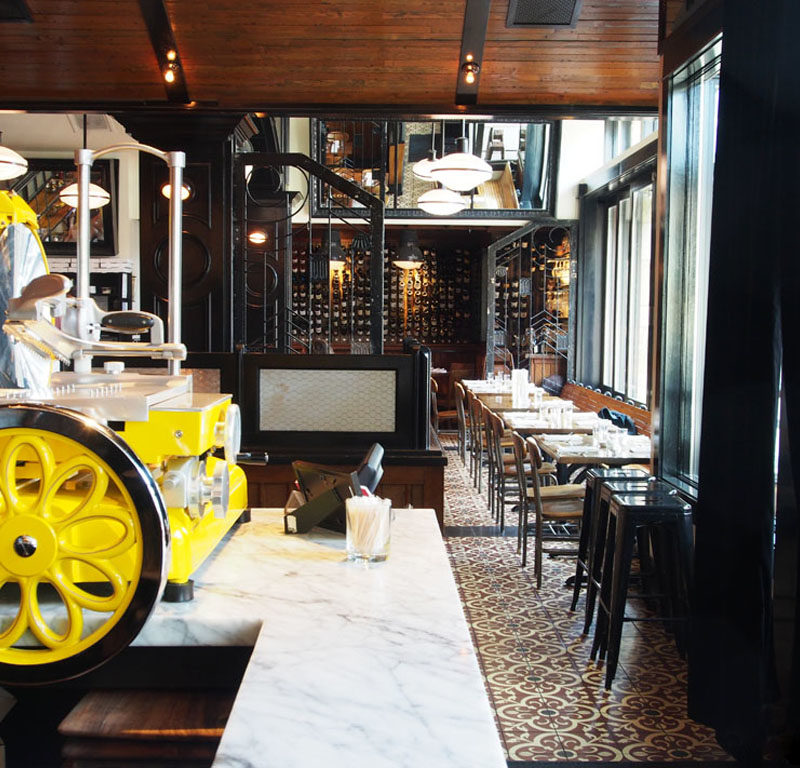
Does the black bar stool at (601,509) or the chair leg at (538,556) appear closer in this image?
the black bar stool at (601,509)

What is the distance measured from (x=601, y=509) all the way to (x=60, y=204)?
32.3ft

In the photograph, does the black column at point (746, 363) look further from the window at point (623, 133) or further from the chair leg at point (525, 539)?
the window at point (623, 133)

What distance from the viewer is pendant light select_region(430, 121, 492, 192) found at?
8156mm

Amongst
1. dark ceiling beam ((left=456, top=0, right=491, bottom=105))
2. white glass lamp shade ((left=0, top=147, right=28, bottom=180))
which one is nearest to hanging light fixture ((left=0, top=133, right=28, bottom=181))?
white glass lamp shade ((left=0, top=147, right=28, bottom=180))

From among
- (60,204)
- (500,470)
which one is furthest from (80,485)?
(60,204)

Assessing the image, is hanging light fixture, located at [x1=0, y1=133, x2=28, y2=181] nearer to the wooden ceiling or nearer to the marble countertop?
the wooden ceiling

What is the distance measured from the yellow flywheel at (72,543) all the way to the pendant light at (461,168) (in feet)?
22.7

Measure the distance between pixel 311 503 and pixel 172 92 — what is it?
4785 mm

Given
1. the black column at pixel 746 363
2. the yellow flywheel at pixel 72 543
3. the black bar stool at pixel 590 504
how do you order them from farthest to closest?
the black bar stool at pixel 590 504
the black column at pixel 746 363
the yellow flywheel at pixel 72 543

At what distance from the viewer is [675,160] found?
4.87 m

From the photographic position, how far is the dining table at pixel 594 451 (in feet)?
19.9

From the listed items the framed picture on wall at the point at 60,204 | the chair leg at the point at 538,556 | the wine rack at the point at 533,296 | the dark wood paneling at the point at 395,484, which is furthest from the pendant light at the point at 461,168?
the framed picture on wall at the point at 60,204

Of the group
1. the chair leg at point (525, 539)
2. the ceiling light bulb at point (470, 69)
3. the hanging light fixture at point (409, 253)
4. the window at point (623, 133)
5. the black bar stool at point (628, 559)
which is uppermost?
the window at point (623, 133)

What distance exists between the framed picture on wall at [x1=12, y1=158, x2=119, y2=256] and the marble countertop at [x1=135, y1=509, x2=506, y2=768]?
1043 centimetres
